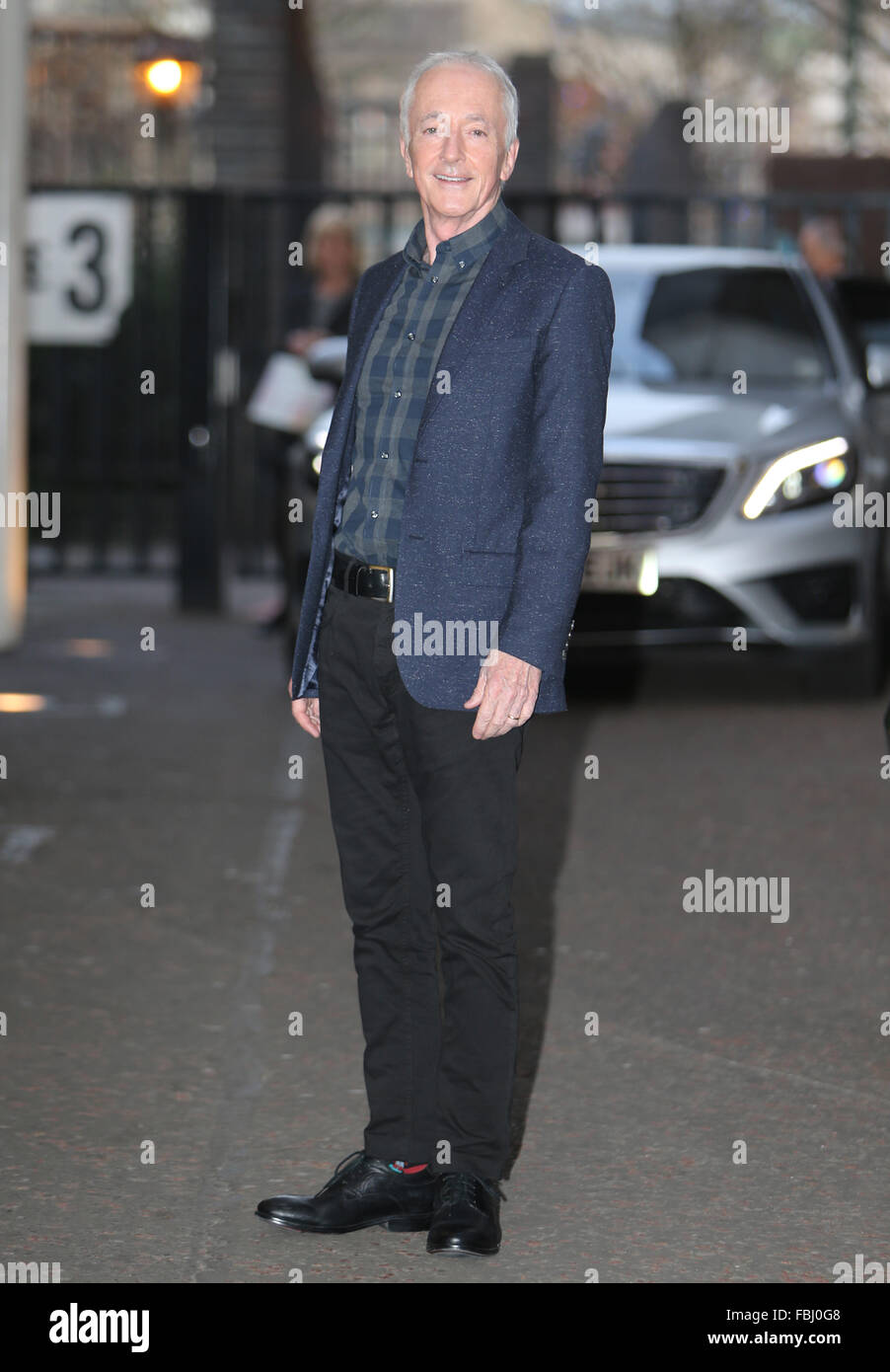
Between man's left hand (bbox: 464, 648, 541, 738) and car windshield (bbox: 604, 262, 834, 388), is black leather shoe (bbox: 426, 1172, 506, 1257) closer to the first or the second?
man's left hand (bbox: 464, 648, 541, 738)

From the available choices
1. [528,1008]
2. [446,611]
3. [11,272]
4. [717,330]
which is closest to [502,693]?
[446,611]

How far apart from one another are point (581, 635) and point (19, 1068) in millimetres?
4854

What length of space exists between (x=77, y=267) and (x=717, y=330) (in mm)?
4529

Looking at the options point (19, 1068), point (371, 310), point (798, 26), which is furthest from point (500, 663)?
point (798, 26)

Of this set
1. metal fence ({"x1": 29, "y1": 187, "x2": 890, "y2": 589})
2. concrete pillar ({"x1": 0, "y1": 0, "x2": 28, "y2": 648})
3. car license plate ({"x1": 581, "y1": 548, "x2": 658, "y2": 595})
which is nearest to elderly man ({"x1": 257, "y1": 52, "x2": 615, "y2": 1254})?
car license plate ({"x1": 581, "y1": 548, "x2": 658, "y2": 595})

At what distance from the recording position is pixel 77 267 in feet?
44.7

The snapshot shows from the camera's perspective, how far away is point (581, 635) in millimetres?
9531

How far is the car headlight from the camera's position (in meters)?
9.77

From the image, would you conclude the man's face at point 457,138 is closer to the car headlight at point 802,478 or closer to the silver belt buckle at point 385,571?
the silver belt buckle at point 385,571

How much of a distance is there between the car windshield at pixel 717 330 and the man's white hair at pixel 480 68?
255 inches

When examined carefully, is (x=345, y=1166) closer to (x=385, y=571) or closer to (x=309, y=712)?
(x=309, y=712)

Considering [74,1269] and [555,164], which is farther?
[555,164]
